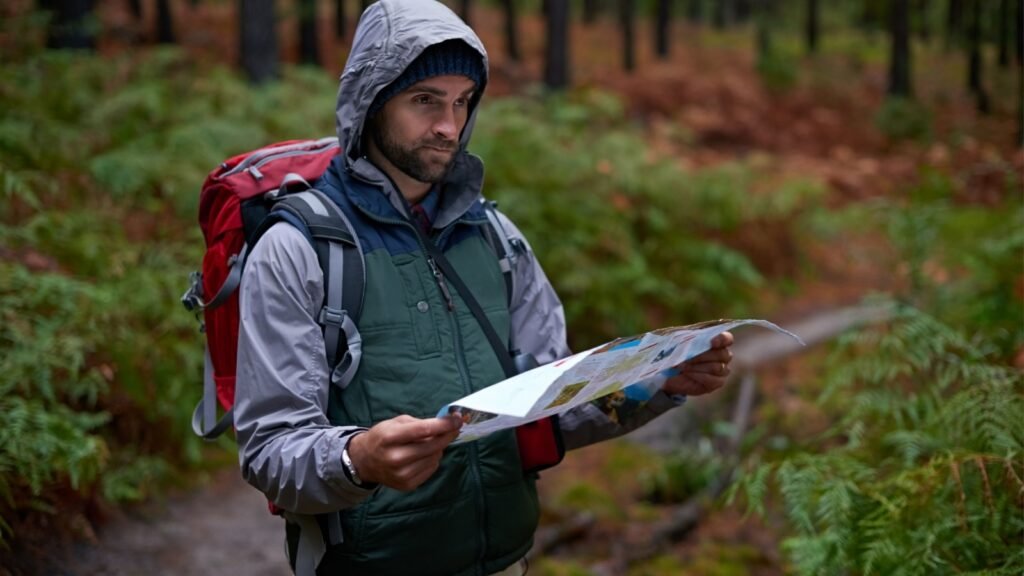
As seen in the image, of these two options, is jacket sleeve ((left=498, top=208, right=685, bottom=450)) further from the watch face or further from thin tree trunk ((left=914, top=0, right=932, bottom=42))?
thin tree trunk ((left=914, top=0, right=932, bottom=42))

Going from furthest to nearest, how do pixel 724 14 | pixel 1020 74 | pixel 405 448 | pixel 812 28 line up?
1. pixel 724 14
2. pixel 812 28
3. pixel 1020 74
4. pixel 405 448

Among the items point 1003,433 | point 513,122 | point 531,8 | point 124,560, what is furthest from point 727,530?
point 531,8

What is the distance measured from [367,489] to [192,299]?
0.93 m

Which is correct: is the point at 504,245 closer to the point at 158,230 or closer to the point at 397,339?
the point at 397,339

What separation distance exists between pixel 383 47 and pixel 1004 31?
29.5ft

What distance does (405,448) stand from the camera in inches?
74.5

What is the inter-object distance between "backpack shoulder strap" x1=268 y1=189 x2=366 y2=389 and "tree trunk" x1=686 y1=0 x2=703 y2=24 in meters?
41.6

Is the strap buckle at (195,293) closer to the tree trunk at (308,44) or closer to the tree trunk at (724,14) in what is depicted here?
the tree trunk at (308,44)

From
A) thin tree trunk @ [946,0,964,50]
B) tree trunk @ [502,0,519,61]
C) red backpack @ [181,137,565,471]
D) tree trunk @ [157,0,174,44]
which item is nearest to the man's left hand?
red backpack @ [181,137,565,471]

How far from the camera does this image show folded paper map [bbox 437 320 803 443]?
6.12 ft

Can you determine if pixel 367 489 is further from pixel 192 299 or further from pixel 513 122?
pixel 513 122

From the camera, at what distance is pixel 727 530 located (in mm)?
6305

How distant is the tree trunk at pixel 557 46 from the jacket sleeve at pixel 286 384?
16373 millimetres

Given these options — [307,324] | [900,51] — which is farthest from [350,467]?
[900,51]
